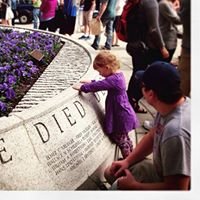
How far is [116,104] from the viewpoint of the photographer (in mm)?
2240

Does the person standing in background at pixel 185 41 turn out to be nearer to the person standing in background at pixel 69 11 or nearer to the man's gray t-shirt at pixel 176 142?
the man's gray t-shirt at pixel 176 142

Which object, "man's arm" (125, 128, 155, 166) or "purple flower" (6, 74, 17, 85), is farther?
"purple flower" (6, 74, 17, 85)

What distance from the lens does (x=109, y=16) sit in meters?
2.45

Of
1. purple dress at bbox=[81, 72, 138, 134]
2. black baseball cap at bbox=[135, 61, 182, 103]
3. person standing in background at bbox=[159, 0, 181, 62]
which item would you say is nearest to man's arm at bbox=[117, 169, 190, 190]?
black baseball cap at bbox=[135, 61, 182, 103]

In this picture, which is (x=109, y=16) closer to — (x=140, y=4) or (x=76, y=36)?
(x=140, y=4)

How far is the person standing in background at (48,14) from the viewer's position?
2497 millimetres

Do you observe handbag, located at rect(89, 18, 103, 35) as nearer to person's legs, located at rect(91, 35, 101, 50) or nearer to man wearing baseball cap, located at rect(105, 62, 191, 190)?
person's legs, located at rect(91, 35, 101, 50)

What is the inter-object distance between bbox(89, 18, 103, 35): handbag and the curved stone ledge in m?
0.55

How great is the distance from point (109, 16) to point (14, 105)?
689mm

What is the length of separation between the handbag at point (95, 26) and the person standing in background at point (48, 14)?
237 millimetres

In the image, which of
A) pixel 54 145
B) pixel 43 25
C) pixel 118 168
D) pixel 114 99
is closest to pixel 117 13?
pixel 114 99

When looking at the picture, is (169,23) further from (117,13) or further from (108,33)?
(108,33)

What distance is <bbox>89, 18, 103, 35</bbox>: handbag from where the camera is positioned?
2645 mm
